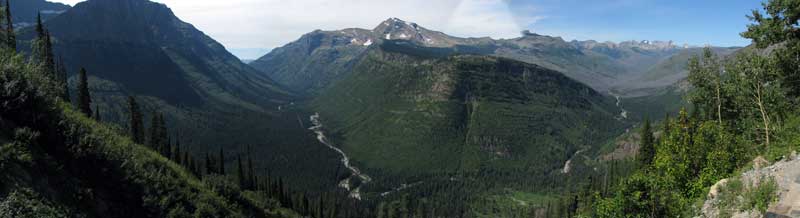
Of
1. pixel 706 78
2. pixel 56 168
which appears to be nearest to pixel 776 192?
pixel 56 168

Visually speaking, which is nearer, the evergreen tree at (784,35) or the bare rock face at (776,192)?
the bare rock face at (776,192)

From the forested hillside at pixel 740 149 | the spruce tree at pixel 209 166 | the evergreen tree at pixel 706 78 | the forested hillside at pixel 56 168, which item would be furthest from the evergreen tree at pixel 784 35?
the spruce tree at pixel 209 166

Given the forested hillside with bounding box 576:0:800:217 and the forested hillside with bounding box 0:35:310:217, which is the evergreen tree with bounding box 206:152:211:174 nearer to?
the forested hillside with bounding box 0:35:310:217

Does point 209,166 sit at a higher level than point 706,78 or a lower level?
lower

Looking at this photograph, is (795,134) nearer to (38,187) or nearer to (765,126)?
(765,126)

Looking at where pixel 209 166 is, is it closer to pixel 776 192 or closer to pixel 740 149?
pixel 740 149

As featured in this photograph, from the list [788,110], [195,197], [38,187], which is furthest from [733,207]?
[195,197]

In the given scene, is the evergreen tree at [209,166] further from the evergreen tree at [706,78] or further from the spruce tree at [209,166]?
the evergreen tree at [706,78]

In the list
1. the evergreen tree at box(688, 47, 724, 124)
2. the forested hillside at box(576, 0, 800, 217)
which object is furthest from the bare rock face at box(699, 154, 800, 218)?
the evergreen tree at box(688, 47, 724, 124)

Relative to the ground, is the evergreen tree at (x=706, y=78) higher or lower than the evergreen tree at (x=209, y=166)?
higher

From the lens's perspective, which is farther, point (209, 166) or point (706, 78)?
point (209, 166)
